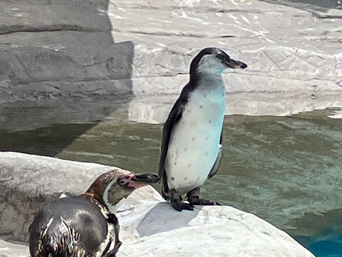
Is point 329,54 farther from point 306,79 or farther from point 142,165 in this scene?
point 142,165

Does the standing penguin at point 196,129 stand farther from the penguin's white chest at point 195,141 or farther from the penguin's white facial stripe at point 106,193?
the penguin's white facial stripe at point 106,193

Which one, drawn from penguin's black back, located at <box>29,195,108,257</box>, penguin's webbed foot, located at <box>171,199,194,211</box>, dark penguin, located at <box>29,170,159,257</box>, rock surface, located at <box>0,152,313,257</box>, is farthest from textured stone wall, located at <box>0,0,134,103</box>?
penguin's black back, located at <box>29,195,108,257</box>

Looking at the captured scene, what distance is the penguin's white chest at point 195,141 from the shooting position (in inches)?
121

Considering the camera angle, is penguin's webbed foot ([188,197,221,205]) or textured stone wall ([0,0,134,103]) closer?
penguin's webbed foot ([188,197,221,205])

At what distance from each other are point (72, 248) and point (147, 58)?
15.6 feet

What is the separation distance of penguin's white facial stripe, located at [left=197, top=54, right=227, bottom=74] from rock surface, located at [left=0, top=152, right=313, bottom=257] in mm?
565

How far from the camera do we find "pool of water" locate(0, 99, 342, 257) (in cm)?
438

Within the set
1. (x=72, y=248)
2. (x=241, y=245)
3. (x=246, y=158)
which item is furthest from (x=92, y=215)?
(x=246, y=158)

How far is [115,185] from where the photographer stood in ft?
7.91

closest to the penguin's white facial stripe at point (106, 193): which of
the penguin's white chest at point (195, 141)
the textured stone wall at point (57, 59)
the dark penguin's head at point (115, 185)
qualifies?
the dark penguin's head at point (115, 185)

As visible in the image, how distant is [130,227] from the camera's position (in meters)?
2.99

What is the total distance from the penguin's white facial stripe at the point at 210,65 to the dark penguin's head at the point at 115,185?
0.82 meters

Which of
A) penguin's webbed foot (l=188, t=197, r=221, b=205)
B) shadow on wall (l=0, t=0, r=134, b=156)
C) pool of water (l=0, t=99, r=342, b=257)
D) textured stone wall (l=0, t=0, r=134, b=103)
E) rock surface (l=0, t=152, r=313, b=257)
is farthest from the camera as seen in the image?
textured stone wall (l=0, t=0, r=134, b=103)

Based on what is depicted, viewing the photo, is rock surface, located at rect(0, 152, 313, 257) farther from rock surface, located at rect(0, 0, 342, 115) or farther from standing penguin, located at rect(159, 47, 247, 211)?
rock surface, located at rect(0, 0, 342, 115)
